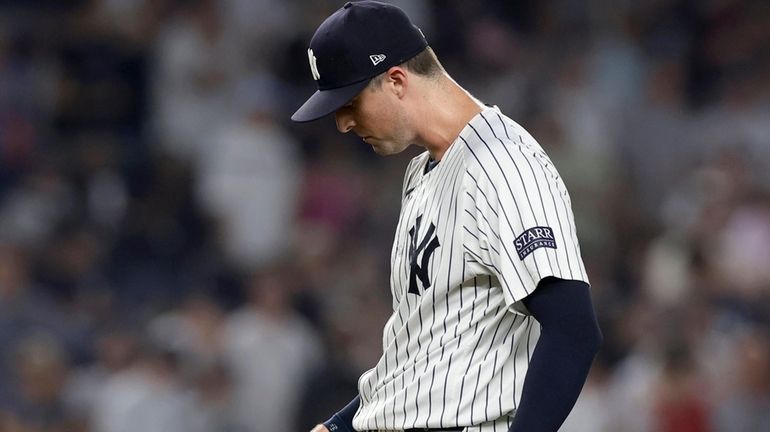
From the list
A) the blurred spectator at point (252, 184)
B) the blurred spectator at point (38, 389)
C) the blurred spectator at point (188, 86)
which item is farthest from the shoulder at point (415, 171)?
the blurred spectator at point (188, 86)

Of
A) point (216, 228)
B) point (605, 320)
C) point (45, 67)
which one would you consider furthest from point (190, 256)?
point (605, 320)

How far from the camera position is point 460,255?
8.09 ft

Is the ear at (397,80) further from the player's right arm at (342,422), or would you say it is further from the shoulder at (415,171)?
the player's right arm at (342,422)

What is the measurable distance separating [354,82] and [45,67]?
19.4 feet

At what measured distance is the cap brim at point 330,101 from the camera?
2.57 metres

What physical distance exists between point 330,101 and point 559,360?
66 cm

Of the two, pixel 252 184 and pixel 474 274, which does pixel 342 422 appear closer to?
pixel 474 274

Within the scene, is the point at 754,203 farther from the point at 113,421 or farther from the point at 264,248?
the point at 113,421

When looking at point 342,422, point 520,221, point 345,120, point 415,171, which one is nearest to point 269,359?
point 342,422

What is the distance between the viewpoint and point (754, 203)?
25.2 feet

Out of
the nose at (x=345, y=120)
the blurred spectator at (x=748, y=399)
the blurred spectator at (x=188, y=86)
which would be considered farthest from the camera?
the blurred spectator at (x=188, y=86)

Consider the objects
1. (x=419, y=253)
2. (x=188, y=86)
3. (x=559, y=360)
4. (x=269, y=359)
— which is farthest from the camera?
(x=188, y=86)

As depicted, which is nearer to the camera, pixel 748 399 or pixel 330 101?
pixel 330 101

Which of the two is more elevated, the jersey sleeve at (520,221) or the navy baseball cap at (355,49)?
the navy baseball cap at (355,49)
